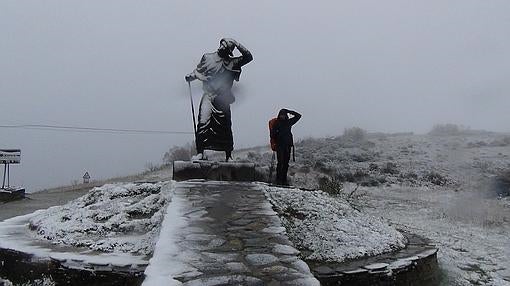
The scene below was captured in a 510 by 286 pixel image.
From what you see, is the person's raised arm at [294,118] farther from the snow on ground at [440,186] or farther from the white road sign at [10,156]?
the white road sign at [10,156]

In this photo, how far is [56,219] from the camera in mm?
7145

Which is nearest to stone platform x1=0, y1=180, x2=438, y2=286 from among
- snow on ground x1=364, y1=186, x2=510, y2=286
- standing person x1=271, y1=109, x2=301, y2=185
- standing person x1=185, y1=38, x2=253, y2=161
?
snow on ground x1=364, y1=186, x2=510, y2=286

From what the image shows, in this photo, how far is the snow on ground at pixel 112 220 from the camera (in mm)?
5762

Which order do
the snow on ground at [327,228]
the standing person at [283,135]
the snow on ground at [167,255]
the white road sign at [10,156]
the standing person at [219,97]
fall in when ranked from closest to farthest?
the snow on ground at [167,255], the snow on ground at [327,228], the standing person at [283,135], the standing person at [219,97], the white road sign at [10,156]

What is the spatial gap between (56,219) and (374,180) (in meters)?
14.4

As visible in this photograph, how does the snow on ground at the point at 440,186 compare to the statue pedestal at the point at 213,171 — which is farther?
the statue pedestal at the point at 213,171

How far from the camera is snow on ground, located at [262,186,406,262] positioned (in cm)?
573

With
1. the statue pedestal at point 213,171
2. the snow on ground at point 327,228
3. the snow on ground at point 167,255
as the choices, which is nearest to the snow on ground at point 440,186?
the snow on ground at point 327,228

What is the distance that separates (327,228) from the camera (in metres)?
6.36

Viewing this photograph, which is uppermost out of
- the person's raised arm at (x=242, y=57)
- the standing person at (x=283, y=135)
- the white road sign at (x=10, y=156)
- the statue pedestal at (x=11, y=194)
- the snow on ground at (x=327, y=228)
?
the person's raised arm at (x=242, y=57)

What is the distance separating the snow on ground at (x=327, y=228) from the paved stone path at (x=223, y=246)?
42cm

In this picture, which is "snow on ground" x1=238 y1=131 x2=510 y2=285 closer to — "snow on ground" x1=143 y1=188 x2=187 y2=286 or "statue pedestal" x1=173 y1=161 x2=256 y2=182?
"snow on ground" x1=143 y1=188 x2=187 y2=286

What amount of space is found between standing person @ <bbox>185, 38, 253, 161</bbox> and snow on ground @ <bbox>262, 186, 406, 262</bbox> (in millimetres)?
2073

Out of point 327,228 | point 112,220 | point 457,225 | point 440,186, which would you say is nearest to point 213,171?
point 112,220
